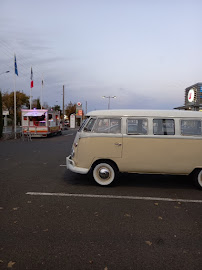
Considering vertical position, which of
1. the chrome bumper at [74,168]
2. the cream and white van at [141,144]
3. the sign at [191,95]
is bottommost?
the chrome bumper at [74,168]

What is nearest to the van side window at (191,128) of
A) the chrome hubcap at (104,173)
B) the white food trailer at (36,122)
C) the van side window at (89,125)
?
the chrome hubcap at (104,173)

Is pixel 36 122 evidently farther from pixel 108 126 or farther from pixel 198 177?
pixel 198 177

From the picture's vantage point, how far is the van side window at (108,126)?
643 centimetres

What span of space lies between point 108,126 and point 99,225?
2.88 m

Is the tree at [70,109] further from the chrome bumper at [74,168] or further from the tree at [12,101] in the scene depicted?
the chrome bumper at [74,168]

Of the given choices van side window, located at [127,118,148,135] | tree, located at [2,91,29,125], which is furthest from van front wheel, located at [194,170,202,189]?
tree, located at [2,91,29,125]

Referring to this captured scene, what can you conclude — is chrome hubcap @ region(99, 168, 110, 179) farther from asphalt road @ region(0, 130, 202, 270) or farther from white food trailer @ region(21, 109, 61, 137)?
white food trailer @ region(21, 109, 61, 137)

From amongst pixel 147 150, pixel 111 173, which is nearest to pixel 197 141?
pixel 147 150

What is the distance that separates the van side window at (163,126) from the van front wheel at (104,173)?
1.46m

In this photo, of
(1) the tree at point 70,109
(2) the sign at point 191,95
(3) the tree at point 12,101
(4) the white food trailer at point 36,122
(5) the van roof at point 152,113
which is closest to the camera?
(5) the van roof at point 152,113

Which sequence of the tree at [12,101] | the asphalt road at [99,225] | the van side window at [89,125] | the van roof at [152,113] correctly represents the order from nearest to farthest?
the asphalt road at [99,225] → the van roof at [152,113] → the van side window at [89,125] → the tree at [12,101]

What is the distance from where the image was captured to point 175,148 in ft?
20.3

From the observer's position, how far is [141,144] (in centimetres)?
627

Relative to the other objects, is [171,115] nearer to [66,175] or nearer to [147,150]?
[147,150]
